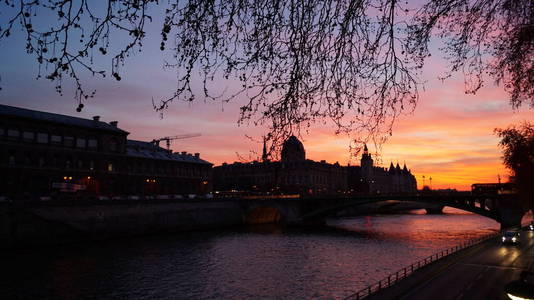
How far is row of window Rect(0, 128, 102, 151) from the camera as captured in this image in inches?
2562

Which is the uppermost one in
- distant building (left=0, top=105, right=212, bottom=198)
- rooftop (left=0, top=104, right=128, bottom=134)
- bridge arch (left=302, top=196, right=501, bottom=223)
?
rooftop (left=0, top=104, right=128, bottom=134)

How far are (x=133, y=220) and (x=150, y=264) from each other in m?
28.0

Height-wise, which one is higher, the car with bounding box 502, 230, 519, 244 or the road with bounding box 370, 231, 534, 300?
the car with bounding box 502, 230, 519, 244

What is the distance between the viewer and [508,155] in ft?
113

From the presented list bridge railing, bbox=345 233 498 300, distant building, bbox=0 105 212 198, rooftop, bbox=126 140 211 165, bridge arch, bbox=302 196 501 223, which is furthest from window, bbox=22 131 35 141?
bridge railing, bbox=345 233 498 300

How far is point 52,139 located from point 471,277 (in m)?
66.2

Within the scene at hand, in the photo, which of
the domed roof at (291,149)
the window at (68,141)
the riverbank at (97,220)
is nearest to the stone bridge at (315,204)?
the riverbank at (97,220)

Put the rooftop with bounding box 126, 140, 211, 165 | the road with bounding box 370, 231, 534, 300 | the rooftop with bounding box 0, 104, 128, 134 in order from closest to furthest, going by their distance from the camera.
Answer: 1. the road with bounding box 370, 231, 534, 300
2. the rooftop with bounding box 0, 104, 128, 134
3. the rooftop with bounding box 126, 140, 211, 165

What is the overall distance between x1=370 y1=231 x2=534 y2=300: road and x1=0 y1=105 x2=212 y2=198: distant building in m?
55.7

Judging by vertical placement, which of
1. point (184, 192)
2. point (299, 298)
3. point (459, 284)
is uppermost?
point (184, 192)

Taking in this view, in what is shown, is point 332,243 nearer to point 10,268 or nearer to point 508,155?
point 508,155

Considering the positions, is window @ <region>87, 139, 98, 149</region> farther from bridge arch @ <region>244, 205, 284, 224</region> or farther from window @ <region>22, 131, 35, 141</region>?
bridge arch @ <region>244, 205, 284, 224</region>

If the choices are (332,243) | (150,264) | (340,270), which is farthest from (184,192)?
(340,270)

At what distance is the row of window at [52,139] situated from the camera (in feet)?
213
